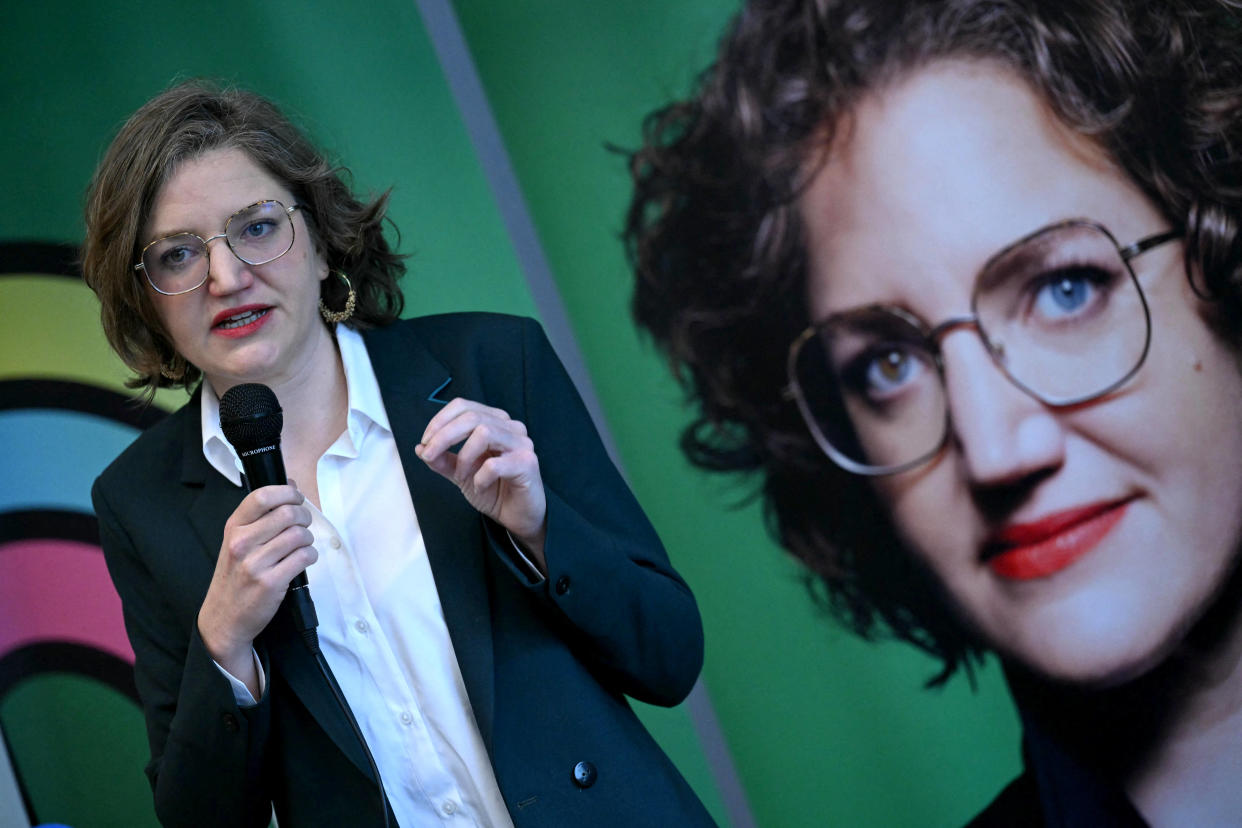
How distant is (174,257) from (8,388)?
1522 millimetres

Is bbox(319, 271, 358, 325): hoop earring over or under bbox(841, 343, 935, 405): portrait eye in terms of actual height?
over

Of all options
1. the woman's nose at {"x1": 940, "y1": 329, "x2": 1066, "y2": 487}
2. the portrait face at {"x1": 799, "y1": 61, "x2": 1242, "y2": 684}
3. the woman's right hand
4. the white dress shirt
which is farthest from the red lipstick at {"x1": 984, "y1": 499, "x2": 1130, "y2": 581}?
the woman's right hand

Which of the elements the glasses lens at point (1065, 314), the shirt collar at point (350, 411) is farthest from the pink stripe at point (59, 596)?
the glasses lens at point (1065, 314)

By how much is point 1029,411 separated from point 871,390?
327 millimetres

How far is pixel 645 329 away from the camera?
2686mm

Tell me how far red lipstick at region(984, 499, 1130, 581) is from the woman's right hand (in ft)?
4.89

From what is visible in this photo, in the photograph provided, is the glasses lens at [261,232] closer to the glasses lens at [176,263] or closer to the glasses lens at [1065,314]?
the glasses lens at [176,263]

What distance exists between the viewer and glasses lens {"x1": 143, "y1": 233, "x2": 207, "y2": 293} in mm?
1593

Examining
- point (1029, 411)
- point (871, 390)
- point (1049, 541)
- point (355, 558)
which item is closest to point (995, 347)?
point (1029, 411)

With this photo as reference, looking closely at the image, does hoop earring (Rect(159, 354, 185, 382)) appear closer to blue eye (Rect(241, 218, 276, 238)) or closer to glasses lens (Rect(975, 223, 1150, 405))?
blue eye (Rect(241, 218, 276, 238))

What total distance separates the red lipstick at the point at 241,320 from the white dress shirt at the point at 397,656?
212 mm

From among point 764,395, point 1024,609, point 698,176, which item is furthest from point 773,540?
point 698,176

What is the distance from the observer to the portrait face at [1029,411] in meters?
2.13

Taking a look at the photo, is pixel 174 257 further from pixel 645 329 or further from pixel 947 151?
pixel 947 151
